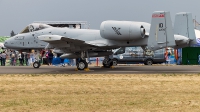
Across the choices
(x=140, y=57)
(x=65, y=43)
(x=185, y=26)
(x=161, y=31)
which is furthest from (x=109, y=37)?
(x=140, y=57)

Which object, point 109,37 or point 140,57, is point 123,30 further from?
point 140,57

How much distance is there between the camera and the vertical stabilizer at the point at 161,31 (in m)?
23.4

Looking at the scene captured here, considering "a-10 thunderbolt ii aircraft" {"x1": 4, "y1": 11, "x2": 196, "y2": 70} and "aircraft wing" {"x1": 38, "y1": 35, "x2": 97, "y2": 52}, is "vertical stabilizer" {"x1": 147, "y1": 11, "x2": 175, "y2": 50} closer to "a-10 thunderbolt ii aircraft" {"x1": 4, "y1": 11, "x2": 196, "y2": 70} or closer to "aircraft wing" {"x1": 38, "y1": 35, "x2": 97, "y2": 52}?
"a-10 thunderbolt ii aircraft" {"x1": 4, "y1": 11, "x2": 196, "y2": 70}

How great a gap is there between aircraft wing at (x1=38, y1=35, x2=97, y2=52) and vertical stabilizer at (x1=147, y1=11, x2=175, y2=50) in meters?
4.27

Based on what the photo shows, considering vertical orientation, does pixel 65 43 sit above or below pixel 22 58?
above

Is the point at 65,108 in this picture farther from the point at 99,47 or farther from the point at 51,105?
the point at 99,47

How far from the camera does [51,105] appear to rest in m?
10.6

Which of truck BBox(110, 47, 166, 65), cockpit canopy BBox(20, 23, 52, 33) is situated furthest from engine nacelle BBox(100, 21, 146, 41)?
truck BBox(110, 47, 166, 65)

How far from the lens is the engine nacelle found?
24.7 metres

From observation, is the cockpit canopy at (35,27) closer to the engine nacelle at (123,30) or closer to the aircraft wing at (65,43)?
the aircraft wing at (65,43)

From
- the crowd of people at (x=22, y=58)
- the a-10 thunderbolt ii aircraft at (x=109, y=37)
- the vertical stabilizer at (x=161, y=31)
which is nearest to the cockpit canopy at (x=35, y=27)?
the a-10 thunderbolt ii aircraft at (x=109, y=37)

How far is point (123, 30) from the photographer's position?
24812 millimetres

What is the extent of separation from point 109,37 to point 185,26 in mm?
5576

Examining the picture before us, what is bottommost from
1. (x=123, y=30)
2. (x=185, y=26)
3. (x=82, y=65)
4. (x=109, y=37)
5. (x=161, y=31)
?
(x=82, y=65)
